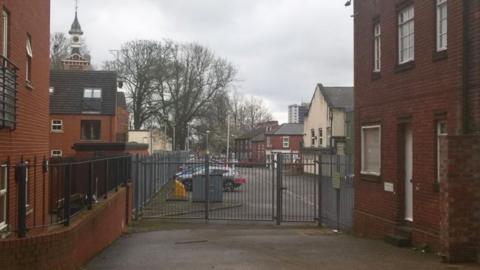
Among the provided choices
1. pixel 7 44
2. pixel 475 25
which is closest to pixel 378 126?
pixel 475 25

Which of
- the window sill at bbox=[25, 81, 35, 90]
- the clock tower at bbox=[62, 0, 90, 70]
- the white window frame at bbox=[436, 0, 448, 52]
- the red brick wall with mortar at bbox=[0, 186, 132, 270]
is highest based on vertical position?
the clock tower at bbox=[62, 0, 90, 70]

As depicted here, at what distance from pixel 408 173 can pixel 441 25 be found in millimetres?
3496

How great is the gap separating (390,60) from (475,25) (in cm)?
399

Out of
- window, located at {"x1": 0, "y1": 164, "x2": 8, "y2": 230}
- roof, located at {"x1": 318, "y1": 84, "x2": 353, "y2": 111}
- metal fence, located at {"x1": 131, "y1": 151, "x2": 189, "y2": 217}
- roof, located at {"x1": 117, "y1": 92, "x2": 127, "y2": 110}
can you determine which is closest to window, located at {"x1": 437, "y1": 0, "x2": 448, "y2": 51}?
window, located at {"x1": 0, "y1": 164, "x2": 8, "y2": 230}

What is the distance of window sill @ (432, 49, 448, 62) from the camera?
12.2 m

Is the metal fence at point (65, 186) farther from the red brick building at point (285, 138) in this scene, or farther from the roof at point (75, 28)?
the red brick building at point (285, 138)

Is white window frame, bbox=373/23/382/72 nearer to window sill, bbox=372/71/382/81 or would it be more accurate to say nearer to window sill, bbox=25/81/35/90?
window sill, bbox=372/71/382/81

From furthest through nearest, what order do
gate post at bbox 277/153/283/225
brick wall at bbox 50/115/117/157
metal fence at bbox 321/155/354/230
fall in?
brick wall at bbox 50/115/117/157
gate post at bbox 277/153/283/225
metal fence at bbox 321/155/354/230

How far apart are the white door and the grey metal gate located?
461cm

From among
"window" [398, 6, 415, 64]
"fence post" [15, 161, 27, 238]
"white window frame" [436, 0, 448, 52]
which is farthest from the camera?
"window" [398, 6, 415, 64]

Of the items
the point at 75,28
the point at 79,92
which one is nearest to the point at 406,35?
the point at 79,92

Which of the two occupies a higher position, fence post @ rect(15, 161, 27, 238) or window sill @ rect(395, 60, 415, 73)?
window sill @ rect(395, 60, 415, 73)

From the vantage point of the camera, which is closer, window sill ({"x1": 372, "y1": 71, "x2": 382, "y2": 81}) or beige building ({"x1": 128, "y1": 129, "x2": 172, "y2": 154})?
window sill ({"x1": 372, "y1": 71, "x2": 382, "y2": 81})

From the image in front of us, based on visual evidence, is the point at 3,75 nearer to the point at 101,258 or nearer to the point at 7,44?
the point at 7,44
